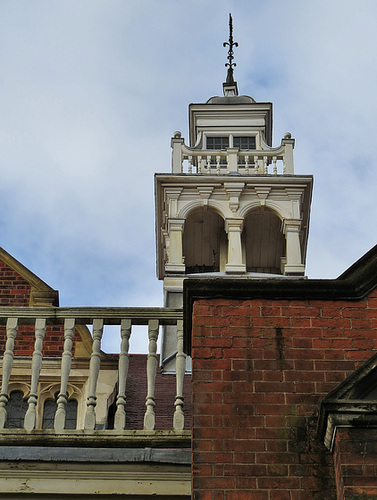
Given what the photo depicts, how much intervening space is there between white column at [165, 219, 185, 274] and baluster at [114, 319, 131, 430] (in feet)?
27.4

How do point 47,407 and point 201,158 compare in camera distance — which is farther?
point 201,158

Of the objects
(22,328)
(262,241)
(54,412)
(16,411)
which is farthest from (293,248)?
(16,411)

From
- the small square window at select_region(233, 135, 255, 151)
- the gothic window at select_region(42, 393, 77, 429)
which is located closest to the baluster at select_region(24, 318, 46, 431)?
the gothic window at select_region(42, 393, 77, 429)

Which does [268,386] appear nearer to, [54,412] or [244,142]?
[54,412]

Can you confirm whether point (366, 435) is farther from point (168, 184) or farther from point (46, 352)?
point (168, 184)

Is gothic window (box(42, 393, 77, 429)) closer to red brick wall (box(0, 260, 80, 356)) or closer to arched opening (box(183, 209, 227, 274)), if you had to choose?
red brick wall (box(0, 260, 80, 356))

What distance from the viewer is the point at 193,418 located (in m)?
5.59

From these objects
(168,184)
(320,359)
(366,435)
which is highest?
(168,184)

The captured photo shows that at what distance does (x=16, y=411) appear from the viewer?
8.59 m

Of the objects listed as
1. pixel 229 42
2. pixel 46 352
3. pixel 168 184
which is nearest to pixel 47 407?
pixel 46 352

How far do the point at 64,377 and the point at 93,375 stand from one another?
0.74 ft

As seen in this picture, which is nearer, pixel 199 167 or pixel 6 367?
pixel 6 367

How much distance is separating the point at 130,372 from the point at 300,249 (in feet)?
20.5

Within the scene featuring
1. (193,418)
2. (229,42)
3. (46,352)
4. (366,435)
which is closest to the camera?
(366,435)
